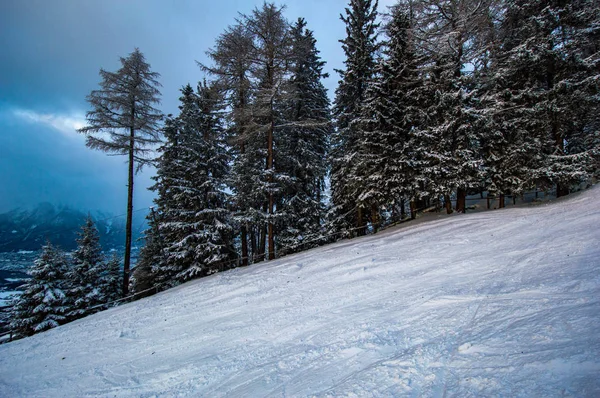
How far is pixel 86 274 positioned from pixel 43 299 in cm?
267

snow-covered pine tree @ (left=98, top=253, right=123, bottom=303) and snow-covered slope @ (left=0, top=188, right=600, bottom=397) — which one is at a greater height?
snow-covered slope @ (left=0, top=188, right=600, bottom=397)

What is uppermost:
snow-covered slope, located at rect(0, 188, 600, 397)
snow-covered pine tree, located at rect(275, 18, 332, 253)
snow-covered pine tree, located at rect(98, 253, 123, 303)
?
snow-covered pine tree, located at rect(275, 18, 332, 253)

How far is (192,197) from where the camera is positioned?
16000 millimetres

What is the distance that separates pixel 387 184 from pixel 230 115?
939 cm

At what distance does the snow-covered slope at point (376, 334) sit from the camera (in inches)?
108

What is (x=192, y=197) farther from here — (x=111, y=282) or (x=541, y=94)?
(x=541, y=94)

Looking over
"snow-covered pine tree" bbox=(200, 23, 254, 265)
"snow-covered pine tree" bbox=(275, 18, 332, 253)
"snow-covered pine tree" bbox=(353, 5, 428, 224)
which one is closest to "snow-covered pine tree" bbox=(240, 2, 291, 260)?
"snow-covered pine tree" bbox=(200, 23, 254, 265)

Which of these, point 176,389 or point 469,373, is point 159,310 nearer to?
point 176,389

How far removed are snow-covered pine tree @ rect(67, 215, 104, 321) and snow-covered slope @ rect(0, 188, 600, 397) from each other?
10967mm

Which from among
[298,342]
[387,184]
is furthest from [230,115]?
[298,342]

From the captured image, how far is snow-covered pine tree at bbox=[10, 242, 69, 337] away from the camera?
15680 mm

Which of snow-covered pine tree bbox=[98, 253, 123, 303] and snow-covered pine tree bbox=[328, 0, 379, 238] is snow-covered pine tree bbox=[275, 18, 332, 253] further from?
snow-covered pine tree bbox=[98, 253, 123, 303]

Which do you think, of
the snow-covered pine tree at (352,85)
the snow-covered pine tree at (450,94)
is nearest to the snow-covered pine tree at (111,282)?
the snow-covered pine tree at (352,85)

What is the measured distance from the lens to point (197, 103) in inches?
725
